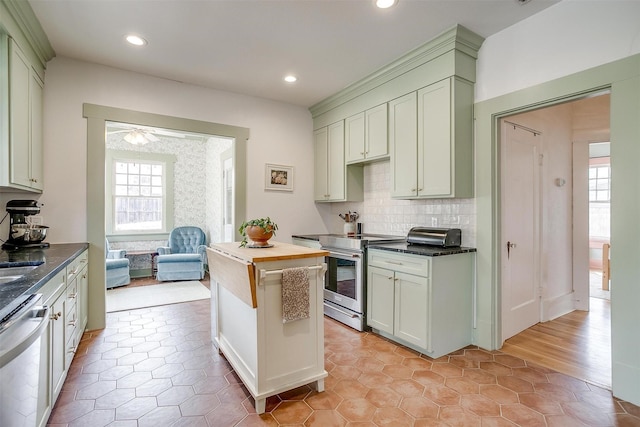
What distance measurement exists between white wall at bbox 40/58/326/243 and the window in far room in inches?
124

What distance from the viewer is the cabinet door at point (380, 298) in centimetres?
312

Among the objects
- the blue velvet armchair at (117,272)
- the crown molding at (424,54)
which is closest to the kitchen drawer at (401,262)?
the crown molding at (424,54)

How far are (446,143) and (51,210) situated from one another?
399 centimetres

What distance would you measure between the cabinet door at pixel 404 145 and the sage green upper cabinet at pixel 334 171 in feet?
2.92

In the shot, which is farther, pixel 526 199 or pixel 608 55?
pixel 526 199

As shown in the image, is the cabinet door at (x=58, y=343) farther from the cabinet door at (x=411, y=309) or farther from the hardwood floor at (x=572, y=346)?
the hardwood floor at (x=572, y=346)

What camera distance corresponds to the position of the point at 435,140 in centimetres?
307

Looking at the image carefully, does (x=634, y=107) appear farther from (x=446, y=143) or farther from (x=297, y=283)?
(x=297, y=283)

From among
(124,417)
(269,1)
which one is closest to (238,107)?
(269,1)

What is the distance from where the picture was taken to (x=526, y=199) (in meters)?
3.36

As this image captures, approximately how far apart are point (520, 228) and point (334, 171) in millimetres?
2339

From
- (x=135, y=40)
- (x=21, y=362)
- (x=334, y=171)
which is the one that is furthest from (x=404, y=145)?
(x=21, y=362)

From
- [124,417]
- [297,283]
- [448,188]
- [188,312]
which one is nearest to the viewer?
[124,417]

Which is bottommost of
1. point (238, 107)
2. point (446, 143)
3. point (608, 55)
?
point (446, 143)
